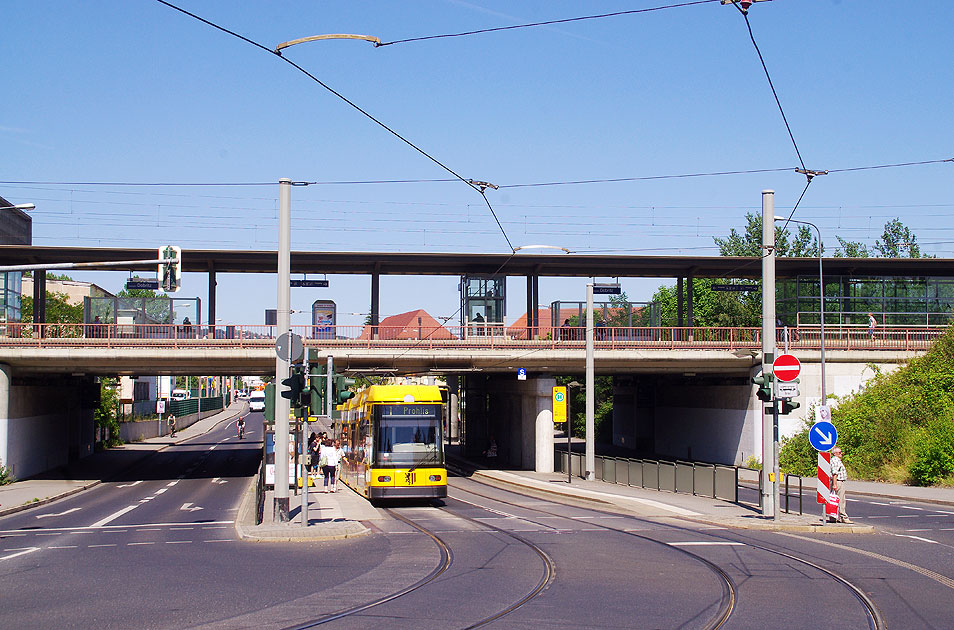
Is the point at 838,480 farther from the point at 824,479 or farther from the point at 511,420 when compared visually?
the point at 511,420

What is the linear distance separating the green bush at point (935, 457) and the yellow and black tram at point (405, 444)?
16549 millimetres

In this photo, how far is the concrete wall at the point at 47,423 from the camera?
37103mm

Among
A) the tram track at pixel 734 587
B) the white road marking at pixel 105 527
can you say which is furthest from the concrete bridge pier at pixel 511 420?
the white road marking at pixel 105 527

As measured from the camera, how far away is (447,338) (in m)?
41.6

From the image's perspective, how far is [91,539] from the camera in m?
19.3

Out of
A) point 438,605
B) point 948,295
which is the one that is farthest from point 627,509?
point 948,295

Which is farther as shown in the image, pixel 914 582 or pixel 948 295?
pixel 948 295

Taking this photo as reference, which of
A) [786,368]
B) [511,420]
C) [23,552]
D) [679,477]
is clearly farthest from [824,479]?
[511,420]

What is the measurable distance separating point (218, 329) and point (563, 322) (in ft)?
54.6

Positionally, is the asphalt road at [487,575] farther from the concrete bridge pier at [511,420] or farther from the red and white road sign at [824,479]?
the concrete bridge pier at [511,420]

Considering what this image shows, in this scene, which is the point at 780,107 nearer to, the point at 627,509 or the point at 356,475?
the point at 627,509

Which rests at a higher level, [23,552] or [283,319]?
[283,319]

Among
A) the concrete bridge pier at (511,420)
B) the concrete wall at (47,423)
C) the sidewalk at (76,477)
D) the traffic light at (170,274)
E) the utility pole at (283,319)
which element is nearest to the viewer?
the traffic light at (170,274)

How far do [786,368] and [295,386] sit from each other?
34.5 feet
